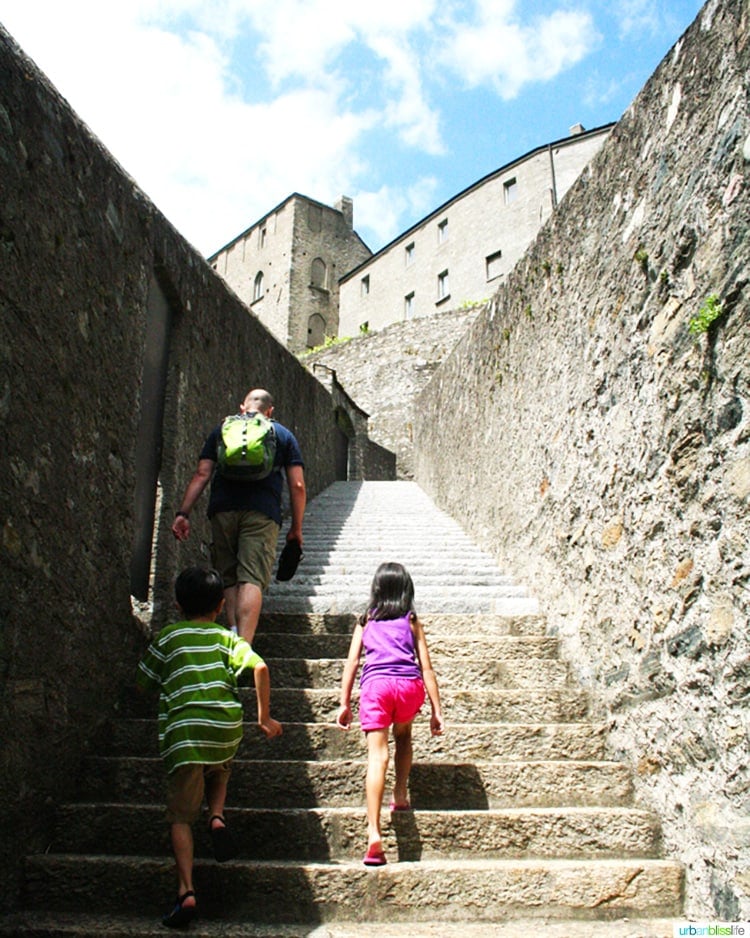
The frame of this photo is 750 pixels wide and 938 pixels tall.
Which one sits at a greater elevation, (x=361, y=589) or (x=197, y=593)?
(x=361, y=589)

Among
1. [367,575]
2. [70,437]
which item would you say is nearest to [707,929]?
[70,437]

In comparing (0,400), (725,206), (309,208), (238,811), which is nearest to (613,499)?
(725,206)

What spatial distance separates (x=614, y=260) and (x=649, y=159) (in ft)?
1.66

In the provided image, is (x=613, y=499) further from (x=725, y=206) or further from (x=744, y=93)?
(x=744, y=93)

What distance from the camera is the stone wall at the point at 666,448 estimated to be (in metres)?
2.42

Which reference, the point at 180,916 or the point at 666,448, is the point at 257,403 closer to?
the point at 666,448

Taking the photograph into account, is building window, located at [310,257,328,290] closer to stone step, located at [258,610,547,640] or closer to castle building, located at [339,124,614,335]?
castle building, located at [339,124,614,335]

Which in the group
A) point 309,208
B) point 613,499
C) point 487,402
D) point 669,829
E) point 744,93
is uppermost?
point 309,208

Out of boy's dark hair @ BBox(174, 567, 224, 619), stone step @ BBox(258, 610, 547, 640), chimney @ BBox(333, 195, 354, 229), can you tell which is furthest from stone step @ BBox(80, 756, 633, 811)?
chimney @ BBox(333, 195, 354, 229)

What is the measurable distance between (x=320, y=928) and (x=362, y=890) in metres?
0.19

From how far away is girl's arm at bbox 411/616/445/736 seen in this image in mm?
2924

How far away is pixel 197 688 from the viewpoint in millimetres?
2582

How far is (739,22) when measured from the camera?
8.40 feet

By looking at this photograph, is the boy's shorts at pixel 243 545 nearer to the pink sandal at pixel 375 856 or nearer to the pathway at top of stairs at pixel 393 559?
the pathway at top of stairs at pixel 393 559
